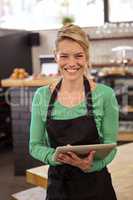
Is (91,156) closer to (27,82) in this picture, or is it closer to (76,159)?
(76,159)

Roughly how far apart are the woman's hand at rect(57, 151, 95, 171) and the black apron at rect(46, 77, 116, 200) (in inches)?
3.4

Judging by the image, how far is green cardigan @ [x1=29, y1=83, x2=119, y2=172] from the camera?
4.68 feet

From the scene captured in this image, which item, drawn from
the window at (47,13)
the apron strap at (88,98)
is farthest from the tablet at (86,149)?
the window at (47,13)

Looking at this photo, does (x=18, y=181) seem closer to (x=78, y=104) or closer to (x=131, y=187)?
(x=131, y=187)

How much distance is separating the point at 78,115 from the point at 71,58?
23 centimetres

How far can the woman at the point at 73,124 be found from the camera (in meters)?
1.41

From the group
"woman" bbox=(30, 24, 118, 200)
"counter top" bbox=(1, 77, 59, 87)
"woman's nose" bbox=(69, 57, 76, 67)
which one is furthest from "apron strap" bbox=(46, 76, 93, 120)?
"counter top" bbox=(1, 77, 59, 87)

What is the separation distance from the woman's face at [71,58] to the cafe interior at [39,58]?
7.29ft

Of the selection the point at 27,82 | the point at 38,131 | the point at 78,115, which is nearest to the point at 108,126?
the point at 78,115

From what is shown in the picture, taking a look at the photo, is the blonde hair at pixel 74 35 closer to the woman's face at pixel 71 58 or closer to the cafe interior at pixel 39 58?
the woman's face at pixel 71 58

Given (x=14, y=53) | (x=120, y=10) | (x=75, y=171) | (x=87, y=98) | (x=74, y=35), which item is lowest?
(x=75, y=171)

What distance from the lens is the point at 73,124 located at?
1421 mm

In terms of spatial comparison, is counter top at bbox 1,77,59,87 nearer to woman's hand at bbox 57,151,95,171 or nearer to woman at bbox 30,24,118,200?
woman at bbox 30,24,118,200

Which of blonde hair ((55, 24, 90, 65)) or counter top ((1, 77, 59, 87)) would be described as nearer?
blonde hair ((55, 24, 90, 65))
